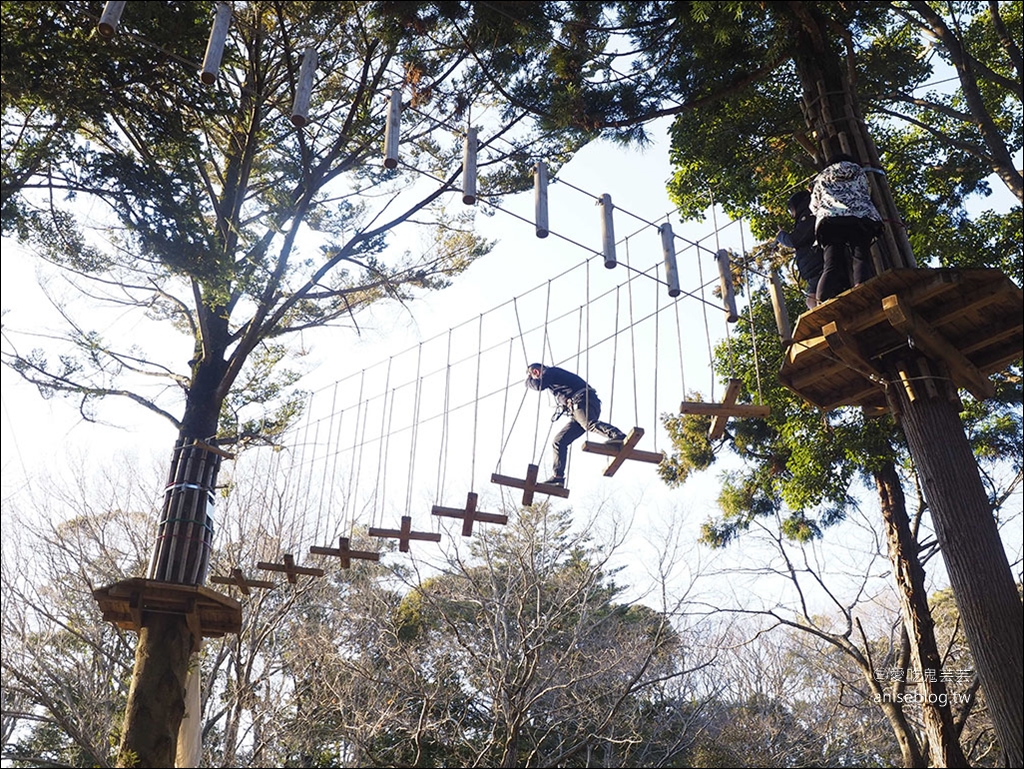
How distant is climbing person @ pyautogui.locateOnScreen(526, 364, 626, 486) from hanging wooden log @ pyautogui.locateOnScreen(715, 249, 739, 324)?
116cm

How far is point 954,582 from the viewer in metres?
3.97

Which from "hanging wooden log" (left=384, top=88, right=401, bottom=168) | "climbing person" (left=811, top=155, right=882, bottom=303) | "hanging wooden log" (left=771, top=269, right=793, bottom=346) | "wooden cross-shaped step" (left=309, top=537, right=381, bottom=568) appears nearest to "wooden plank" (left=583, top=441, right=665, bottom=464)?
"hanging wooden log" (left=771, top=269, right=793, bottom=346)

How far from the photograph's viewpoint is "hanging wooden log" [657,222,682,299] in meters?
5.28

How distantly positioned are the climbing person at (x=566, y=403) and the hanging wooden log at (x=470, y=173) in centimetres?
180

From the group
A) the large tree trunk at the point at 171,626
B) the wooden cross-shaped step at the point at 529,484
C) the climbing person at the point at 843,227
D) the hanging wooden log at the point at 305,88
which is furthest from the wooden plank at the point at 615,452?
the large tree trunk at the point at 171,626

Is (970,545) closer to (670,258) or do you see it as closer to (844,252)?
(844,252)

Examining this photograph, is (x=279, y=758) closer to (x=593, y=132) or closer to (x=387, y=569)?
(x=387, y=569)

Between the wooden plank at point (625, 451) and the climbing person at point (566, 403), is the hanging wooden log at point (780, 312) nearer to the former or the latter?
the wooden plank at point (625, 451)

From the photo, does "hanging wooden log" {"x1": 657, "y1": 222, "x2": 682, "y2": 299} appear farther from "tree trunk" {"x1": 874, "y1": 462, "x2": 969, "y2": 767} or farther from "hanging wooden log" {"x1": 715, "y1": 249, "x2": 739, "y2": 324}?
"tree trunk" {"x1": 874, "y1": 462, "x2": 969, "y2": 767}

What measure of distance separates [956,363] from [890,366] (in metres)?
0.31

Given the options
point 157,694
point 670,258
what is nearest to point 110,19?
point 670,258

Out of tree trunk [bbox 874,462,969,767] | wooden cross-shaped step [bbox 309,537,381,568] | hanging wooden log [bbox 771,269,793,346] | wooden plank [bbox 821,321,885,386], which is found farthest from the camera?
tree trunk [bbox 874,462,969,767]

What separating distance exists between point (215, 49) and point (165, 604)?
3.49m

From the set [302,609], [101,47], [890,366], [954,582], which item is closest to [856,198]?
[890,366]
